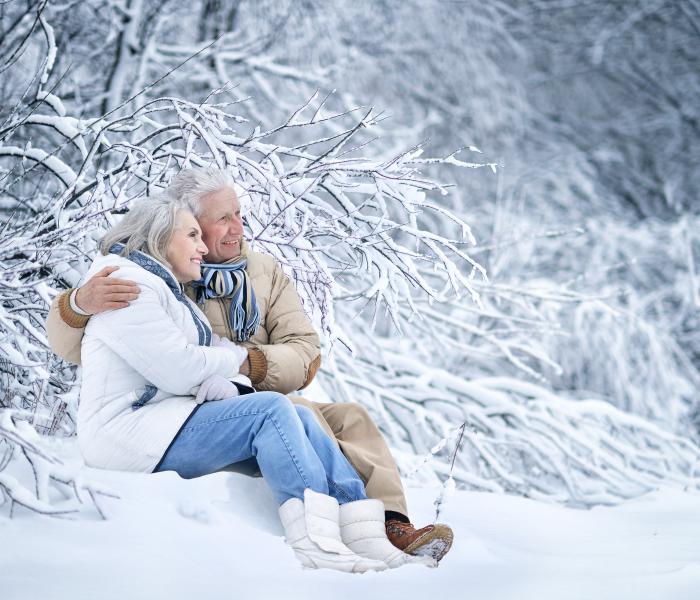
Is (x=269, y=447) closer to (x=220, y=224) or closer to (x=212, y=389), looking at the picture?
(x=212, y=389)

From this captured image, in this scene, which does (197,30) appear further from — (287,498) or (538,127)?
(287,498)

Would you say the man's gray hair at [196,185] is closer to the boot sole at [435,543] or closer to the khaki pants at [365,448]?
the khaki pants at [365,448]

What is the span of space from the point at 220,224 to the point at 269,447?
75 centimetres

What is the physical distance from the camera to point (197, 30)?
8641 millimetres

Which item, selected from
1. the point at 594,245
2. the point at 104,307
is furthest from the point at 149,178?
the point at 594,245

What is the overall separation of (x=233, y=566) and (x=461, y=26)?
9.01 m

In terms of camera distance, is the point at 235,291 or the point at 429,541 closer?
the point at 429,541

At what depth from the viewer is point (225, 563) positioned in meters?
2.63

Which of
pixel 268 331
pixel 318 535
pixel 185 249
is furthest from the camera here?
pixel 268 331

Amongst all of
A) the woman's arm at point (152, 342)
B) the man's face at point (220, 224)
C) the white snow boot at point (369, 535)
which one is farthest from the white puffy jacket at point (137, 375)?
the white snow boot at point (369, 535)

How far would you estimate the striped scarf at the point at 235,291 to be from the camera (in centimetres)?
314

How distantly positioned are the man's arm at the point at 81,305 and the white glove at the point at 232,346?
13.8 inches

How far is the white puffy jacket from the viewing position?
2861 mm

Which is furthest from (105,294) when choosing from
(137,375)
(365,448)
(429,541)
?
(429,541)
